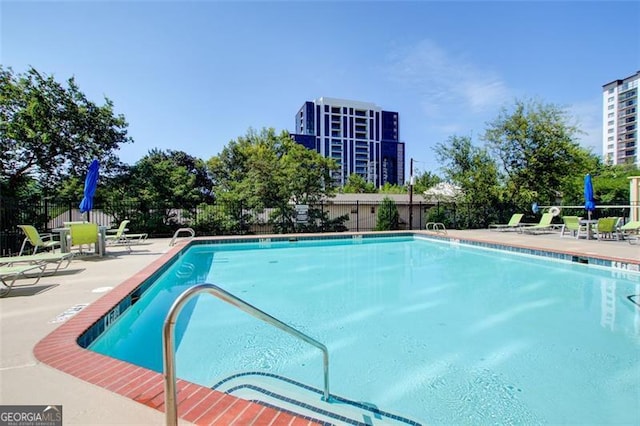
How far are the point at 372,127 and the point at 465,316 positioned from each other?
9351 centimetres

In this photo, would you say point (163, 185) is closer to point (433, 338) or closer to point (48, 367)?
point (48, 367)

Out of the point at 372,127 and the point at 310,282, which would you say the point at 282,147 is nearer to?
the point at 310,282

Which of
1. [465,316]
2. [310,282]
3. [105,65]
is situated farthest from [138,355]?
[105,65]

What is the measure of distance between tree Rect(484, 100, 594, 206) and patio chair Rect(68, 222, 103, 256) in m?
20.5

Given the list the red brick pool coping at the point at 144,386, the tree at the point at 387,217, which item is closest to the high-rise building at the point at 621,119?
the tree at the point at 387,217

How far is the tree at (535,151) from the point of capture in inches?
738

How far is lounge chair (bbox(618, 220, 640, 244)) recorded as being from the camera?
11.4m

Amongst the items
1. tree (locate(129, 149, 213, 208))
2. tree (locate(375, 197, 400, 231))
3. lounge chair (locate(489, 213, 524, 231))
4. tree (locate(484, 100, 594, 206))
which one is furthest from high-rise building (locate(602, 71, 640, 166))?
tree (locate(129, 149, 213, 208))

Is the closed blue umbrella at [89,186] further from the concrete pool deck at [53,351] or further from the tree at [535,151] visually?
the tree at [535,151]

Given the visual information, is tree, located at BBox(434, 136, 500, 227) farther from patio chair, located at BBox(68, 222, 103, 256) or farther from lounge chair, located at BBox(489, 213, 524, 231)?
patio chair, located at BBox(68, 222, 103, 256)

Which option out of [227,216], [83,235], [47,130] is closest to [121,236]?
[83,235]

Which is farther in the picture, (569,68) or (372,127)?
(372,127)

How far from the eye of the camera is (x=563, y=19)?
11266 millimetres

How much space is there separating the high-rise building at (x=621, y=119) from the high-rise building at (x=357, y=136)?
177 ft
